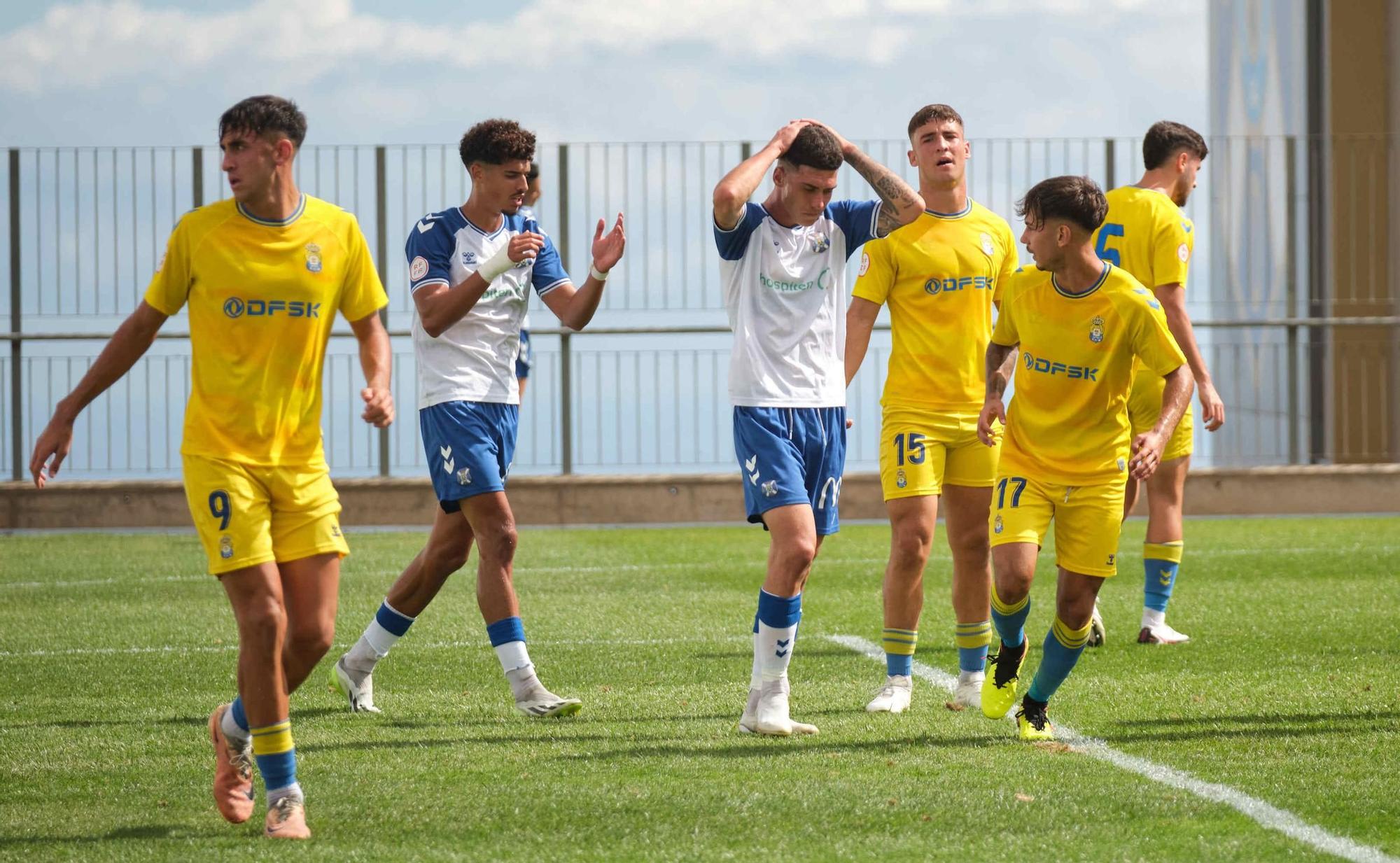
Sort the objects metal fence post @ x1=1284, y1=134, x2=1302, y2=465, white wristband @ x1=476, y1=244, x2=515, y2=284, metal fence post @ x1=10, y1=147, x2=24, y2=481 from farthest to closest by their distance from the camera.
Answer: metal fence post @ x1=1284, y1=134, x2=1302, y2=465 < metal fence post @ x1=10, y1=147, x2=24, y2=481 < white wristband @ x1=476, y1=244, x2=515, y2=284

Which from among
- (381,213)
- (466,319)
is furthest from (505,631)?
(381,213)

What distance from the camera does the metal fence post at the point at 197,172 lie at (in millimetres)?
15773

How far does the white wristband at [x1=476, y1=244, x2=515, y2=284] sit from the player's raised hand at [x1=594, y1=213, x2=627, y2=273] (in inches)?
14.0

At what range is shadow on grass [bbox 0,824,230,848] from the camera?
434 cm

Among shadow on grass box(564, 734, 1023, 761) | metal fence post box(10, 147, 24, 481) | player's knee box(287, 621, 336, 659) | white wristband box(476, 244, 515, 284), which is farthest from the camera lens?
metal fence post box(10, 147, 24, 481)

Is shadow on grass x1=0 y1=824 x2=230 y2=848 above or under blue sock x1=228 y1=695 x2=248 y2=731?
under

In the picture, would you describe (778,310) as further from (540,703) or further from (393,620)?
(393,620)

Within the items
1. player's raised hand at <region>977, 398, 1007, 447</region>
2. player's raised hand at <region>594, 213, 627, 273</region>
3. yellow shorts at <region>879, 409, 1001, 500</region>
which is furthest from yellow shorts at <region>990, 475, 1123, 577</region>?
player's raised hand at <region>594, 213, 627, 273</region>

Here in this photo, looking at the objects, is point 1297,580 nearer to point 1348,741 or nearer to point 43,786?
point 1348,741

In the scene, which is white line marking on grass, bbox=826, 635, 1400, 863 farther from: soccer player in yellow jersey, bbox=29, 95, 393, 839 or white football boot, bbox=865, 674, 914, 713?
soccer player in yellow jersey, bbox=29, 95, 393, 839

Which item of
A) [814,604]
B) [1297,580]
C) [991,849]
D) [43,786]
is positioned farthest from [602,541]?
[991,849]

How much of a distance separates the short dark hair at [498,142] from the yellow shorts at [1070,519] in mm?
2082

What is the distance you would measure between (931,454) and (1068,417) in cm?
79

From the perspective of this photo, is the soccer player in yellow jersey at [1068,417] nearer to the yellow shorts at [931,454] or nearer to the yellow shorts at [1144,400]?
the yellow shorts at [931,454]
